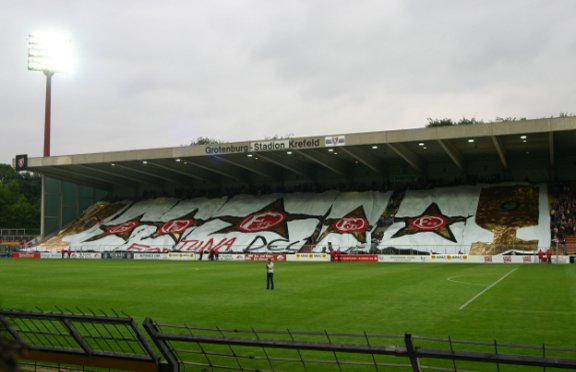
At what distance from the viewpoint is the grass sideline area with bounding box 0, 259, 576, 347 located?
602 inches

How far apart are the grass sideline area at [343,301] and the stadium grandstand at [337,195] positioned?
774 inches

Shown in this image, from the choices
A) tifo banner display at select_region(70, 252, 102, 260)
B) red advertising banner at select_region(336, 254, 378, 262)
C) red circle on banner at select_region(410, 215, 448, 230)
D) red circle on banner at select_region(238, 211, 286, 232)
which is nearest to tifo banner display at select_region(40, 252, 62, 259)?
tifo banner display at select_region(70, 252, 102, 260)

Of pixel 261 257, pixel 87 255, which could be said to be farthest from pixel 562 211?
pixel 87 255

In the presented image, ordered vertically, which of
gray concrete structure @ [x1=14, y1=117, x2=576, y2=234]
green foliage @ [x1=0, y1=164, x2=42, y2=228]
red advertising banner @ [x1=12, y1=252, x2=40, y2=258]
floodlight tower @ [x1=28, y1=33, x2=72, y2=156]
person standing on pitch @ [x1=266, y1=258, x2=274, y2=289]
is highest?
floodlight tower @ [x1=28, y1=33, x2=72, y2=156]

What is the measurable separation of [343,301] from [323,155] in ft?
133

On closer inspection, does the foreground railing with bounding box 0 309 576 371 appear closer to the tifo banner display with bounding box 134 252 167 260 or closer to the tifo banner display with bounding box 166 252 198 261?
the tifo banner display with bounding box 166 252 198 261

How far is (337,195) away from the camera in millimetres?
66125

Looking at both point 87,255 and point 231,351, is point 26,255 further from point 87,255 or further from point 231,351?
point 231,351

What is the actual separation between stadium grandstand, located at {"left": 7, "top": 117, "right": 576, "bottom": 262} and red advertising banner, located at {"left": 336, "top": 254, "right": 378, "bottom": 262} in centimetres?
153

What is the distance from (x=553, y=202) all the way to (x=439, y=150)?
12.0 metres

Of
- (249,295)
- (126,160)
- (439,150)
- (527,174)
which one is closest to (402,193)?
(439,150)

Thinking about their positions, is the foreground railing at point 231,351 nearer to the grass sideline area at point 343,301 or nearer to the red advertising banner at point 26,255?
the grass sideline area at point 343,301

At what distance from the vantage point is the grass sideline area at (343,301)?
15289 mm

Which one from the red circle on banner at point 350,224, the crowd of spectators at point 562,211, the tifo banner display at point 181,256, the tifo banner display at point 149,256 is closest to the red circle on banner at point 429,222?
the red circle on banner at point 350,224
